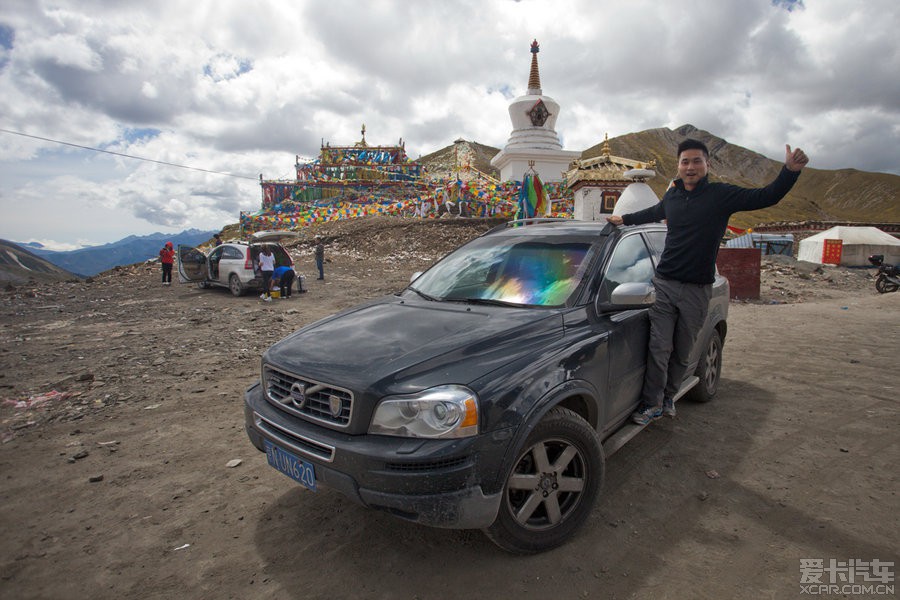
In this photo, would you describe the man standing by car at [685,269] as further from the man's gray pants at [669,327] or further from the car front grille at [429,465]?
the car front grille at [429,465]

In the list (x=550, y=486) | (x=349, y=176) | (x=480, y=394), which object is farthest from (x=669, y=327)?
(x=349, y=176)

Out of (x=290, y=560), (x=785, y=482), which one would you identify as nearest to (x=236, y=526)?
(x=290, y=560)

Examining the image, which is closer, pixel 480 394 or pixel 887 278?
pixel 480 394

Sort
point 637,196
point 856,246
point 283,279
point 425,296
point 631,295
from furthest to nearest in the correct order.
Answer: point 856,246, point 637,196, point 283,279, point 425,296, point 631,295

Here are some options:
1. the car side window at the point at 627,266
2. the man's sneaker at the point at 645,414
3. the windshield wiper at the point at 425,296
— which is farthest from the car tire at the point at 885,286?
the windshield wiper at the point at 425,296

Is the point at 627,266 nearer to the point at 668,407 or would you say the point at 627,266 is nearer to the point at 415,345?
the point at 668,407

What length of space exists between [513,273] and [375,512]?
1740 mm

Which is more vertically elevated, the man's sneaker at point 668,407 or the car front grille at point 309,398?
the car front grille at point 309,398

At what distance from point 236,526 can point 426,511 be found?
1.42 meters

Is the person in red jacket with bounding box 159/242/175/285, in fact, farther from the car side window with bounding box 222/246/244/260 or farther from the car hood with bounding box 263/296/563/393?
the car hood with bounding box 263/296/563/393

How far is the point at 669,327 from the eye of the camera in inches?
126

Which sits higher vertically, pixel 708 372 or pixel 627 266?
pixel 627 266

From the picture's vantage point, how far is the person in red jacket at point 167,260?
14.2 m

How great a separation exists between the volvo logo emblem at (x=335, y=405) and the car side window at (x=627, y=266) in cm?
170
